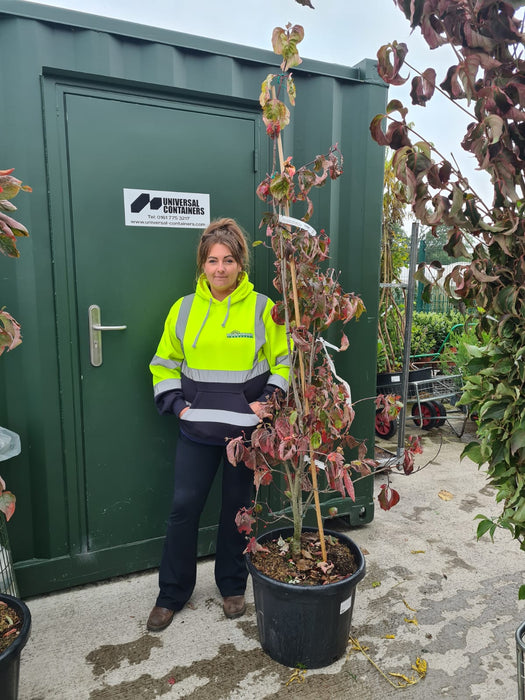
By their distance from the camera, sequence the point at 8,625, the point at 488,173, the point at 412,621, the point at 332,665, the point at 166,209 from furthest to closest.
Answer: the point at 166,209
the point at 412,621
the point at 332,665
the point at 8,625
the point at 488,173

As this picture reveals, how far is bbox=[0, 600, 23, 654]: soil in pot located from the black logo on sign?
185 centimetres

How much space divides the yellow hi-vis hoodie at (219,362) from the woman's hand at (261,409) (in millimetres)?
72

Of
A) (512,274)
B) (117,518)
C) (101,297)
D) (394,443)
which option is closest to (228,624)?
(117,518)

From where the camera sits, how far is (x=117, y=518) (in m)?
2.92

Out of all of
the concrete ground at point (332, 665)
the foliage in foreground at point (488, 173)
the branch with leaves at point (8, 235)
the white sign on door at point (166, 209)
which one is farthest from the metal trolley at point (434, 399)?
the branch with leaves at point (8, 235)

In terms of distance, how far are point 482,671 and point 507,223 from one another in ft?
6.19

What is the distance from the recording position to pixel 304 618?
2.20 m

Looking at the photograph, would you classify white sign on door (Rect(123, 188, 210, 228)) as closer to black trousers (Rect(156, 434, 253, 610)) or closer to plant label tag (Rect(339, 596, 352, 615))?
black trousers (Rect(156, 434, 253, 610))

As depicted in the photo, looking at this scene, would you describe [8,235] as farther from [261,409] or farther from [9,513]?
[261,409]

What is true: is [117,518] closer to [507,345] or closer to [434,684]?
[434,684]

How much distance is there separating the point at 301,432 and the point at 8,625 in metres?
1.29

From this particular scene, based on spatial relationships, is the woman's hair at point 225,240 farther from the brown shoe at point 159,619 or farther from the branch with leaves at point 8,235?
the brown shoe at point 159,619

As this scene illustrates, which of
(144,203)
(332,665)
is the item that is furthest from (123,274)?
(332,665)

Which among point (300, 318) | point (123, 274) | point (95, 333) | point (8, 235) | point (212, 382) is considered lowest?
point (212, 382)
